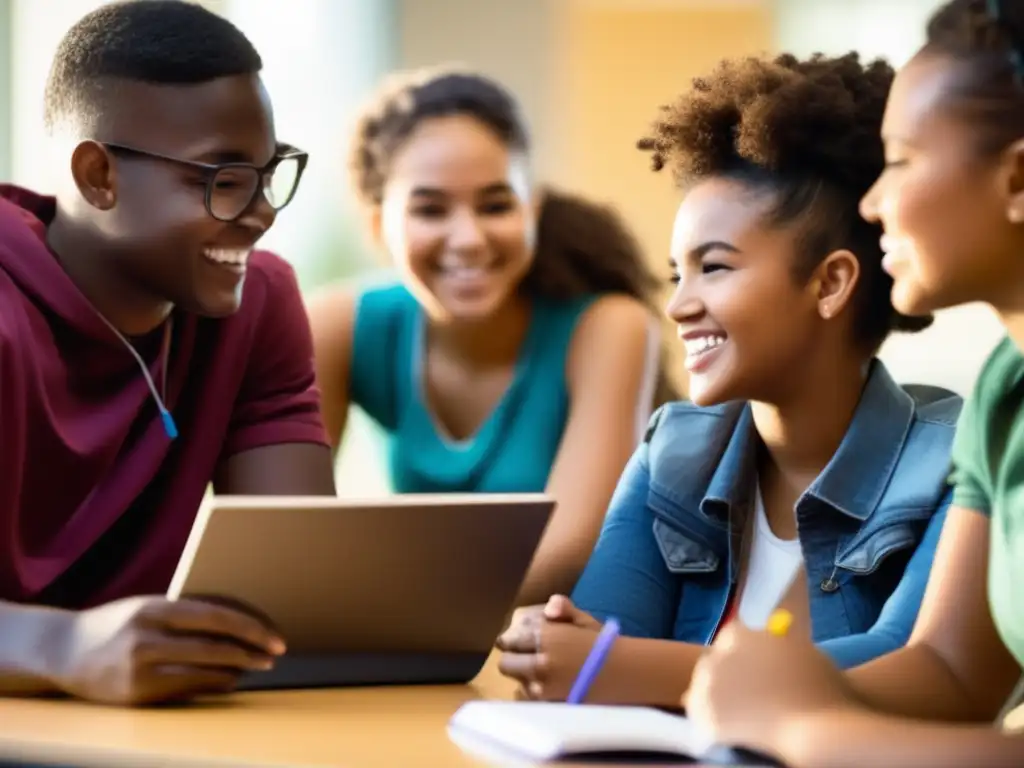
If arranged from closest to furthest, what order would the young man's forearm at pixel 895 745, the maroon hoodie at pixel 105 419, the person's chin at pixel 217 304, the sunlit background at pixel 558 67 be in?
1. the young man's forearm at pixel 895 745
2. the maroon hoodie at pixel 105 419
3. the person's chin at pixel 217 304
4. the sunlit background at pixel 558 67

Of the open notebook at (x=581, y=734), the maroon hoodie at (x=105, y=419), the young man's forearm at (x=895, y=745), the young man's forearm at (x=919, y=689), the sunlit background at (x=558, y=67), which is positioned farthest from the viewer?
the sunlit background at (x=558, y=67)

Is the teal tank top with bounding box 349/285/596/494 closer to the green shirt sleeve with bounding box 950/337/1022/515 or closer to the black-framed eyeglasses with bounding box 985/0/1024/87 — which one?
the green shirt sleeve with bounding box 950/337/1022/515

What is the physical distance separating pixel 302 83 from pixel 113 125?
2917mm

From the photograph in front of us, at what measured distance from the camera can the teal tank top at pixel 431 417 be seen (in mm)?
2600

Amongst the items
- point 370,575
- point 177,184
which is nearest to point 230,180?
point 177,184

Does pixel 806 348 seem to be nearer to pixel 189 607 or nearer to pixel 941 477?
pixel 941 477

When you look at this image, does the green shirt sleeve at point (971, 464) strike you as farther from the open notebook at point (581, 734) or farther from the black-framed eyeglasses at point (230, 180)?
the black-framed eyeglasses at point (230, 180)

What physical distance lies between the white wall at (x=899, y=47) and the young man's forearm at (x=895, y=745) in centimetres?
320

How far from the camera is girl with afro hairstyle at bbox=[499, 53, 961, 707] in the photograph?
1523 mm

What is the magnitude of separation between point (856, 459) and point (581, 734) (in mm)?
551

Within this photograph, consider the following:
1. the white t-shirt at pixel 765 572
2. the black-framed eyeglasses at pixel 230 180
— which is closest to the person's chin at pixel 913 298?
the white t-shirt at pixel 765 572

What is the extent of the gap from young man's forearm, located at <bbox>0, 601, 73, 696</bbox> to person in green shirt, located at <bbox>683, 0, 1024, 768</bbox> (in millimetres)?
562

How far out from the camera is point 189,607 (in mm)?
1341

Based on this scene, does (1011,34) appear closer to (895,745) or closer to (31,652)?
(895,745)
